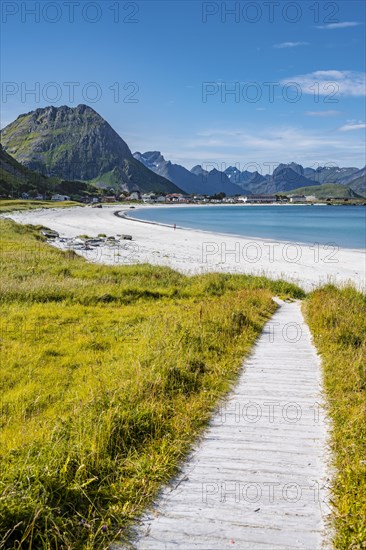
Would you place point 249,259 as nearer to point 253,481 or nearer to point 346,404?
point 346,404

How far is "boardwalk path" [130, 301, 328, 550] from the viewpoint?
4684mm

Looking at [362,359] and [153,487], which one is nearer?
[153,487]

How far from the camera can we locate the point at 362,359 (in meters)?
9.83

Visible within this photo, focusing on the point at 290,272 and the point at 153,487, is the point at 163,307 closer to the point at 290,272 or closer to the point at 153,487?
the point at 153,487

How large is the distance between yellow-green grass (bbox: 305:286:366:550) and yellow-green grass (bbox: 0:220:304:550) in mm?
1934

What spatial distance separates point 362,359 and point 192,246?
45394mm

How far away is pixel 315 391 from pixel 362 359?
181 centimetres

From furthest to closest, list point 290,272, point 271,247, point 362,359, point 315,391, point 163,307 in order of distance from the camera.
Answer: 1. point 271,247
2. point 290,272
3. point 163,307
4. point 362,359
5. point 315,391

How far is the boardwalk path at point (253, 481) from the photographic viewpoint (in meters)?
4.68

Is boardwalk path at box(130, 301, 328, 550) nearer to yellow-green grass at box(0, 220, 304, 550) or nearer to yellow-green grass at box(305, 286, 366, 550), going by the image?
yellow-green grass at box(305, 286, 366, 550)

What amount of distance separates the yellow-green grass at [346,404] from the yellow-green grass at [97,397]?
1.93m

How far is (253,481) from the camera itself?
5.65m

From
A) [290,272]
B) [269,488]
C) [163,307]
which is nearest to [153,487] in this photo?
[269,488]

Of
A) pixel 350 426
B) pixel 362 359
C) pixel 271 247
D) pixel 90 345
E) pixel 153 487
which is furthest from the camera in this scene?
pixel 271 247
